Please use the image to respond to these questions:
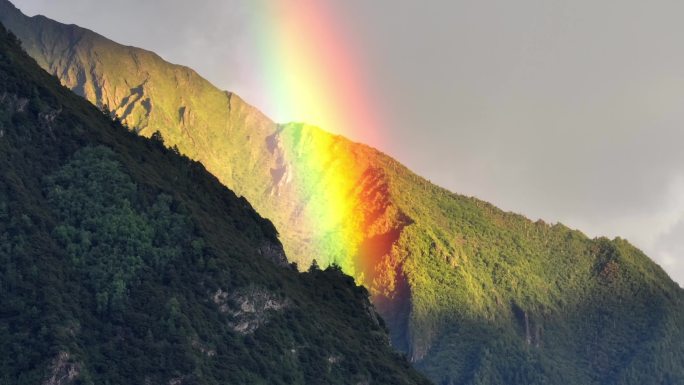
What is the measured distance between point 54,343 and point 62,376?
20.8 ft

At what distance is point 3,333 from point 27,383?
11076mm

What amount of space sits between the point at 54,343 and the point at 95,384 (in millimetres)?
8661

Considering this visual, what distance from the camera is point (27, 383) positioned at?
19075 cm

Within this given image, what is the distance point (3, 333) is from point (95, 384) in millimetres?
15514

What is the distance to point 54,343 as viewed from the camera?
19962 centimetres

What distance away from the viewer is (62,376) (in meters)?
196

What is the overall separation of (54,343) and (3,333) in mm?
7565

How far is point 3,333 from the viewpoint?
650 ft

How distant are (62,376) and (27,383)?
20.4 feet

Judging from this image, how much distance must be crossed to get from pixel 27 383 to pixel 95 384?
1192 centimetres

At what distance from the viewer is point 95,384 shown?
199m

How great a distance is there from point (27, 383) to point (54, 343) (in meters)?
10.2
